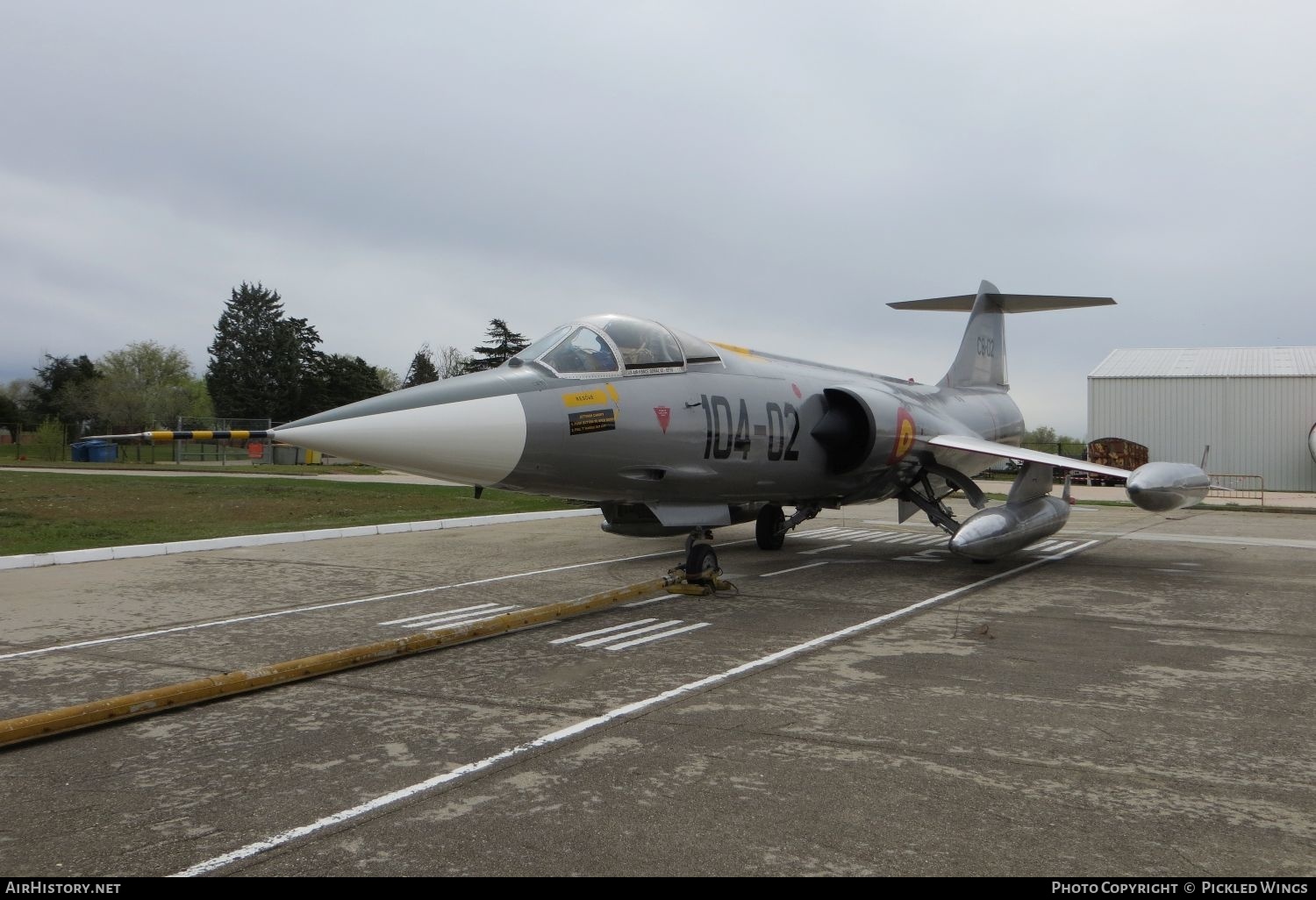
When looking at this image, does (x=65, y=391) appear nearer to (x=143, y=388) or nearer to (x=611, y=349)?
(x=143, y=388)

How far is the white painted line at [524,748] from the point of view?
3.15 metres

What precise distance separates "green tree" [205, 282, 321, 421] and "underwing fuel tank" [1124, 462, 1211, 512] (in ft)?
206

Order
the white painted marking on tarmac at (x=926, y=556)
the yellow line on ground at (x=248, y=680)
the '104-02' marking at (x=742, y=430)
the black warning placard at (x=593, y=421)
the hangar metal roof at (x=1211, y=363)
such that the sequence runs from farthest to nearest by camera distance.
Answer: the hangar metal roof at (x=1211, y=363), the white painted marking on tarmac at (x=926, y=556), the '104-02' marking at (x=742, y=430), the black warning placard at (x=593, y=421), the yellow line on ground at (x=248, y=680)

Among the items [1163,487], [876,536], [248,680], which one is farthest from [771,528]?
[248,680]

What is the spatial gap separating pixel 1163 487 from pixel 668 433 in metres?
6.35

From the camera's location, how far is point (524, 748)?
429 cm

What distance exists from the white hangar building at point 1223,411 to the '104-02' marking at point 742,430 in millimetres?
33683

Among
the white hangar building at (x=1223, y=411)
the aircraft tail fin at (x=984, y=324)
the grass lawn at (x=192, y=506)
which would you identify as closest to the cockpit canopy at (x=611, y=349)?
the grass lawn at (x=192, y=506)

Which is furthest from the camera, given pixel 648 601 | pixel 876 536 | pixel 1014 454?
pixel 876 536

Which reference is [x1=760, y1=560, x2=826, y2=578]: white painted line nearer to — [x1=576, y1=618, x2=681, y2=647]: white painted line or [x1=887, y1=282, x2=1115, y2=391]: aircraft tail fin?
[x1=576, y1=618, x2=681, y2=647]: white painted line

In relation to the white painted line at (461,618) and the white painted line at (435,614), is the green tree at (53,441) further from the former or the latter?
the white painted line at (461,618)

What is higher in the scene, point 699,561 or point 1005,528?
point 1005,528

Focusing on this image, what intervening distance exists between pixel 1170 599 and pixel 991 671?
4.40 m
